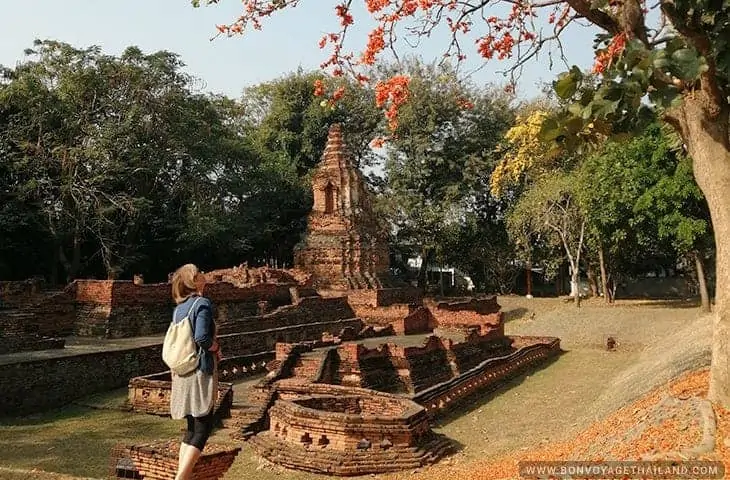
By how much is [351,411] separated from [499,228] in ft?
94.6

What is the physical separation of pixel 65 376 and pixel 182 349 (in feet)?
33.5

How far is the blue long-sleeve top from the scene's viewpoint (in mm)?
4504

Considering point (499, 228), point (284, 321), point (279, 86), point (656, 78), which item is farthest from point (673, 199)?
point (279, 86)

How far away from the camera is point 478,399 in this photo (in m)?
14.1

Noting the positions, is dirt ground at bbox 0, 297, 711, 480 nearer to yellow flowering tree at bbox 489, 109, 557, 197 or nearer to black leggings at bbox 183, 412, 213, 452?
black leggings at bbox 183, 412, 213, 452

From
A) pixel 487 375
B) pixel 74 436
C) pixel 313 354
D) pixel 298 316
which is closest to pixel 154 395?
pixel 74 436

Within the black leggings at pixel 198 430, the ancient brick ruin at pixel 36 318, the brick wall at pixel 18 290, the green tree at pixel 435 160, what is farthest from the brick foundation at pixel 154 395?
the green tree at pixel 435 160

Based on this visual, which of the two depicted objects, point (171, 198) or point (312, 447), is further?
point (171, 198)

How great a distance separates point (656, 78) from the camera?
5398 mm

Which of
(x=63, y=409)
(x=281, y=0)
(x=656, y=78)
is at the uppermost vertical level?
(x=281, y=0)

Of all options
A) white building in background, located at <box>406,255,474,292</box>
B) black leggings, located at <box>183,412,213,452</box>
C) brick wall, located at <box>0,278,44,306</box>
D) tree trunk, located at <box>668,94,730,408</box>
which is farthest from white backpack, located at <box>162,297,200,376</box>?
white building in background, located at <box>406,255,474,292</box>

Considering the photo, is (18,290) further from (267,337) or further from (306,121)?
(306,121)

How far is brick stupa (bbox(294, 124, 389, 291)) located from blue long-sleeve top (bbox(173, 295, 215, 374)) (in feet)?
79.2

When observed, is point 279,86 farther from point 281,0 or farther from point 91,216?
point 281,0
